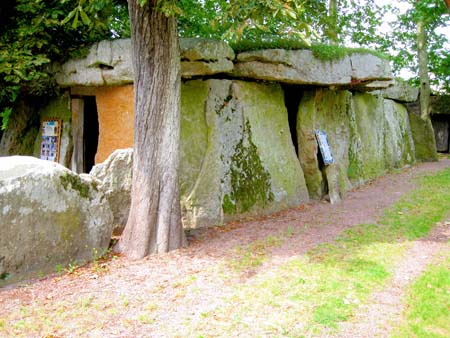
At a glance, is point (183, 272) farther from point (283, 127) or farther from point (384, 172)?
point (384, 172)

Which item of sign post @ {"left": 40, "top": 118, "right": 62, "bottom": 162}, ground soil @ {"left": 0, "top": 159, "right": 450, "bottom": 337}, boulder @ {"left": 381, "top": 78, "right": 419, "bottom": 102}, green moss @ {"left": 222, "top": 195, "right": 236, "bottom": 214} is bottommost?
ground soil @ {"left": 0, "top": 159, "right": 450, "bottom": 337}

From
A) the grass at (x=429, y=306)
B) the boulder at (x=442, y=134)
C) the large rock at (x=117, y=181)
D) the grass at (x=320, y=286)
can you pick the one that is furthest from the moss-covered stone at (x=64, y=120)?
the boulder at (x=442, y=134)

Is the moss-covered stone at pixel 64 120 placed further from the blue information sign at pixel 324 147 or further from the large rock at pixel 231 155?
the blue information sign at pixel 324 147

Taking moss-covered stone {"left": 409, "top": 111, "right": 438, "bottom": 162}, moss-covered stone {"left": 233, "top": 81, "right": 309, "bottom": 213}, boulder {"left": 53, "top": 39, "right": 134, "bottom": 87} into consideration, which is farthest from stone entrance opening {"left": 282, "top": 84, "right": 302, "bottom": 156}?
moss-covered stone {"left": 409, "top": 111, "right": 438, "bottom": 162}

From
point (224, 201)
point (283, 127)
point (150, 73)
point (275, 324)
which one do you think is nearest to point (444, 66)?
point (283, 127)

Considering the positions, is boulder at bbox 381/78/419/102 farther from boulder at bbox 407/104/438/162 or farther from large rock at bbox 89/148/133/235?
large rock at bbox 89/148/133/235

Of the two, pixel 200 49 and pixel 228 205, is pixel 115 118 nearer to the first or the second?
Answer: pixel 200 49

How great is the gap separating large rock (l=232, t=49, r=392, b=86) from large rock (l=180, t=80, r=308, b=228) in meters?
0.41

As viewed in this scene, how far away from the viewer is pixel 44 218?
191 inches

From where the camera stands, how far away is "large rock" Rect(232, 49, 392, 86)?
7.92 meters

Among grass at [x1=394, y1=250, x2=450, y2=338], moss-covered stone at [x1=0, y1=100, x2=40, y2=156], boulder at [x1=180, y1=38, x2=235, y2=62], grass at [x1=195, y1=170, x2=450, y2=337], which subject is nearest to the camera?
grass at [x1=394, y1=250, x2=450, y2=338]

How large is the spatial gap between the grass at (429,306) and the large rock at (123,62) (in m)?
4.42

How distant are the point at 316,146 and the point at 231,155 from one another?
89.7 inches

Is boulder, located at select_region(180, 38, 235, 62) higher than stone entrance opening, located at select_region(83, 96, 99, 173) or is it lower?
higher
